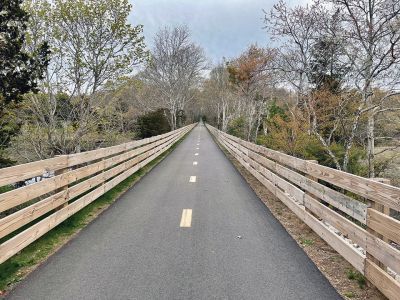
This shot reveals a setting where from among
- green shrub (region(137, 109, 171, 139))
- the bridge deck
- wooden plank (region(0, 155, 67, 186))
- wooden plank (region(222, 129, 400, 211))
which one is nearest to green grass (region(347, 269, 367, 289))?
the bridge deck

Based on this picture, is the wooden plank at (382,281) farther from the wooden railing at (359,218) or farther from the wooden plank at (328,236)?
the wooden plank at (328,236)

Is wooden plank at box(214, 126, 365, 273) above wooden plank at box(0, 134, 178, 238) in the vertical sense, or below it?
below

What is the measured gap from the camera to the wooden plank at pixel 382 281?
10.8 ft

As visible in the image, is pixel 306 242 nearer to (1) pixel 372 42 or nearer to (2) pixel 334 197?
(2) pixel 334 197

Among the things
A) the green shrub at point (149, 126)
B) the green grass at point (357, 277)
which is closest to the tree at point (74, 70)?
the green grass at point (357, 277)

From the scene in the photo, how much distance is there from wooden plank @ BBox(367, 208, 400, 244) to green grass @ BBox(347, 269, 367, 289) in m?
0.73

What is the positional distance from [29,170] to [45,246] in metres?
1.16

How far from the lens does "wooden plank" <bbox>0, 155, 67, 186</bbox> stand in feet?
13.8

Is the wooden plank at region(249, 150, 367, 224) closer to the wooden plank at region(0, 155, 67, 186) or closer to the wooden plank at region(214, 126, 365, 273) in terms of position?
the wooden plank at region(214, 126, 365, 273)

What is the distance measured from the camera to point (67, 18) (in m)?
13.4

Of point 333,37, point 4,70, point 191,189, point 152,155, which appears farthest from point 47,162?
point 152,155

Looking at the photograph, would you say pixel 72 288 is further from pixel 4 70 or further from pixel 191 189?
pixel 4 70

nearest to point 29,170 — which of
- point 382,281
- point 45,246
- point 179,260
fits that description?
point 45,246

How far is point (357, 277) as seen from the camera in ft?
13.7
